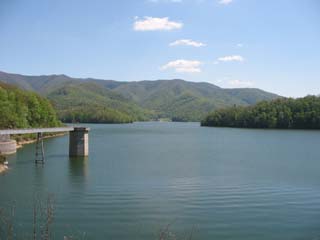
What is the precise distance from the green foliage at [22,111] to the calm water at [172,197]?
96.2 ft

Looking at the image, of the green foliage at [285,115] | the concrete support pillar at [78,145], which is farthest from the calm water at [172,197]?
the green foliage at [285,115]

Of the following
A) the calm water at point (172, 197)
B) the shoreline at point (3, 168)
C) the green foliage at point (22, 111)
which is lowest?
the calm water at point (172, 197)

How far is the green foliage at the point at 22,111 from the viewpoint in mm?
86062

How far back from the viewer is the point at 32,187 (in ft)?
126

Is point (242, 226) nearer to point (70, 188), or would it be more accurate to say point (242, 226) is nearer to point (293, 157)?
point (70, 188)

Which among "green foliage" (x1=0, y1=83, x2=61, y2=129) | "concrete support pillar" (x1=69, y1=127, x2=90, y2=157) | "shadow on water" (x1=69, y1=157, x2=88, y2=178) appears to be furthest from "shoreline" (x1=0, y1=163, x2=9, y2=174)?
"green foliage" (x1=0, y1=83, x2=61, y2=129)

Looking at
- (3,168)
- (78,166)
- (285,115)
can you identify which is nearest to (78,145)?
(78,166)

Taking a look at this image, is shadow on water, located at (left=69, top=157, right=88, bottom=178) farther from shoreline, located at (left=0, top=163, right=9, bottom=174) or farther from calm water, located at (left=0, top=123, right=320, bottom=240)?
shoreline, located at (left=0, top=163, right=9, bottom=174)

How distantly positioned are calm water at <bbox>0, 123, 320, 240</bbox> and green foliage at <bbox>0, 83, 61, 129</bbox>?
29324 mm

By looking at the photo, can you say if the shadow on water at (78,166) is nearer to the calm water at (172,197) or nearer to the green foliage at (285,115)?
the calm water at (172,197)

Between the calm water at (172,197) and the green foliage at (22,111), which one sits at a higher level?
the green foliage at (22,111)

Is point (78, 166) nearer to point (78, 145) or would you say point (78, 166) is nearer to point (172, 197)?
point (78, 145)

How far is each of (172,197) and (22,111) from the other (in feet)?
249

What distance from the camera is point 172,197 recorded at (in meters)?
33.8
